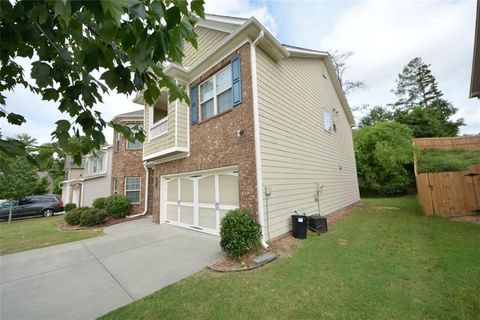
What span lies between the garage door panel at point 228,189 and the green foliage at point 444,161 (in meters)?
10.5

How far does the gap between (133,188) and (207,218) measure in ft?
27.9

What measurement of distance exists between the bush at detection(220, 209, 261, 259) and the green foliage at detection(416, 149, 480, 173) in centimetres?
1054

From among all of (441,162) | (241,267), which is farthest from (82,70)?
(441,162)

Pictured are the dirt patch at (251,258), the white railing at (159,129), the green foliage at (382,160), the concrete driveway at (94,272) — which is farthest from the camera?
the green foliage at (382,160)

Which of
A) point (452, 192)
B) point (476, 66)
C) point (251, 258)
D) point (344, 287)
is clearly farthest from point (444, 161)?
point (251, 258)

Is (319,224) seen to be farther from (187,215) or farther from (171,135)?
(171,135)

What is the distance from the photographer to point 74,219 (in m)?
11.5

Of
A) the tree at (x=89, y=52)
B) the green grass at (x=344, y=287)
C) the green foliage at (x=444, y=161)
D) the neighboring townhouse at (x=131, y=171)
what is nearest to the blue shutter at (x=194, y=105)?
the green grass at (x=344, y=287)

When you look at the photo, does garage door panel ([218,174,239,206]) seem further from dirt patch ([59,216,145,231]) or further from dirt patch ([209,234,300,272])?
dirt patch ([59,216,145,231])

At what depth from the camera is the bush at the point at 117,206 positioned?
12758 millimetres

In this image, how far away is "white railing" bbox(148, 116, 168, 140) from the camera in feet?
30.4

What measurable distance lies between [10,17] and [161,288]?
4.36 metres

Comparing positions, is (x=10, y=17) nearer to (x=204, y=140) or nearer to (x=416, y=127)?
(x=204, y=140)

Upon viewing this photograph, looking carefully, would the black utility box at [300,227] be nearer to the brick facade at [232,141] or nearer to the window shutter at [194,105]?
the brick facade at [232,141]
